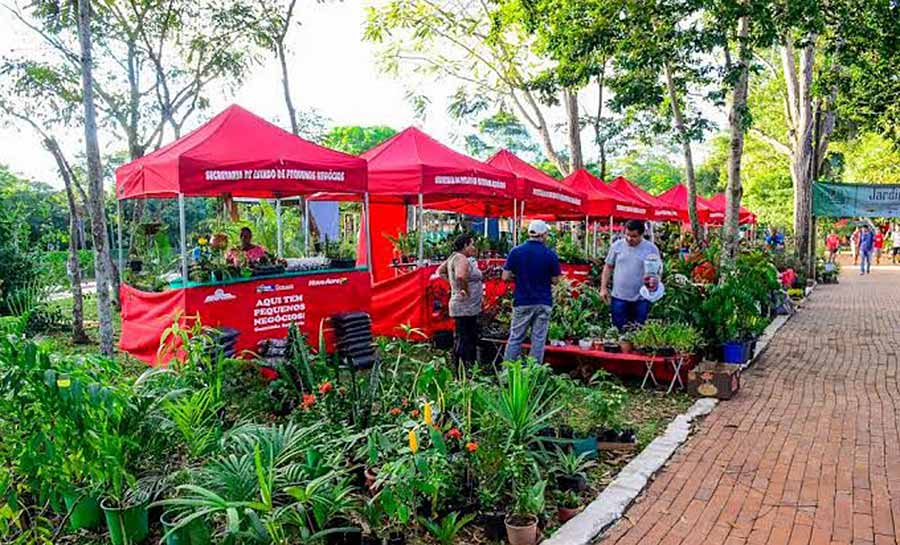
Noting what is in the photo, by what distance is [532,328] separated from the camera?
21.2 feet

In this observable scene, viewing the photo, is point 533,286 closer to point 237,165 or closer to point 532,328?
point 532,328

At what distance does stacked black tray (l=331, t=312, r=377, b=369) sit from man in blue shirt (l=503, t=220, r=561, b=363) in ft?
5.63

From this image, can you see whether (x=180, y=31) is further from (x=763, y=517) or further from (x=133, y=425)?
(x=763, y=517)

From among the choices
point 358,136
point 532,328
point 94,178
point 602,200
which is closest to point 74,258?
point 94,178

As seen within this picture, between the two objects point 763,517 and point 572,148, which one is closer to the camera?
point 763,517

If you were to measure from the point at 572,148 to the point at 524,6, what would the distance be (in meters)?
8.19

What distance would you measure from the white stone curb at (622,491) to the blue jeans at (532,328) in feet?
4.83

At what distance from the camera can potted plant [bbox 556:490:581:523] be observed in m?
3.65

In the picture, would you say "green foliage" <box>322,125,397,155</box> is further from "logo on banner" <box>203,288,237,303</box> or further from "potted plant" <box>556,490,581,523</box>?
"potted plant" <box>556,490,581,523</box>

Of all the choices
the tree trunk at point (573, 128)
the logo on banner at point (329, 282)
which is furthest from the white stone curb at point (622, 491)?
the tree trunk at point (573, 128)

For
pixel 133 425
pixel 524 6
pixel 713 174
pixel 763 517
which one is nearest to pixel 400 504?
pixel 133 425

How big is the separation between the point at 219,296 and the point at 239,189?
117cm

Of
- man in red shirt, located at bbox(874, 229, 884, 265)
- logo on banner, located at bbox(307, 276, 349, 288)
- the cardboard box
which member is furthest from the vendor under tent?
man in red shirt, located at bbox(874, 229, 884, 265)

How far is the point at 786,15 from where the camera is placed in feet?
28.7
